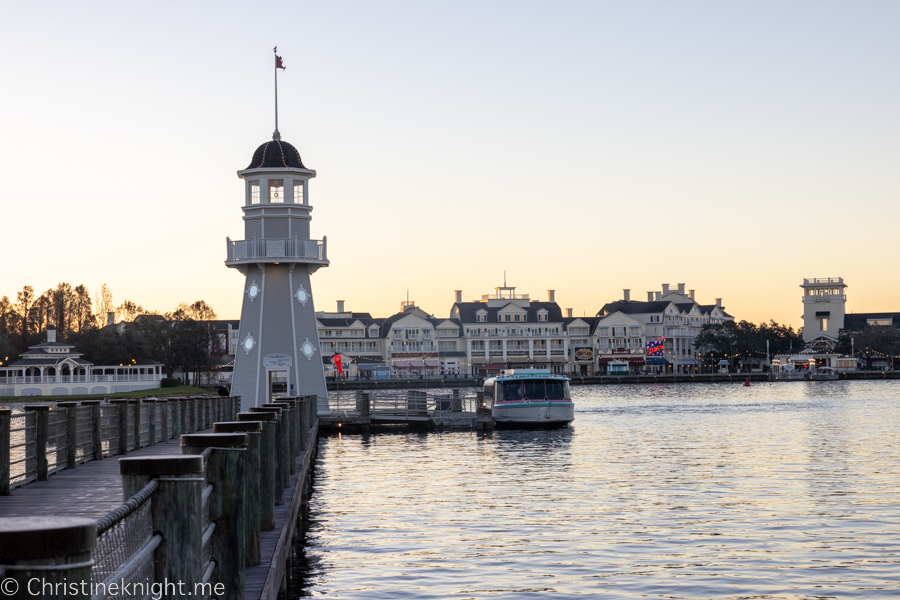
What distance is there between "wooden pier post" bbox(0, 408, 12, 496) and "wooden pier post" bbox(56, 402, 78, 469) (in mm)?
4114

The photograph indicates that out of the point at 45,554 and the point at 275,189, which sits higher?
the point at 275,189

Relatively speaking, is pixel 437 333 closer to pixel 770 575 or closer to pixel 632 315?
pixel 632 315

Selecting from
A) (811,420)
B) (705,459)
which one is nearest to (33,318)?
(811,420)

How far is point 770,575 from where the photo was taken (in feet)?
57.1

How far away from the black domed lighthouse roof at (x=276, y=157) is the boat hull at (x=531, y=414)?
16336 mm

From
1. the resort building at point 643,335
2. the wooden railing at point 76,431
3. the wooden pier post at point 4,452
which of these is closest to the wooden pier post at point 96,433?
the wooden railing at point 76,431

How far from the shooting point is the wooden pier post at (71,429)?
752 inches

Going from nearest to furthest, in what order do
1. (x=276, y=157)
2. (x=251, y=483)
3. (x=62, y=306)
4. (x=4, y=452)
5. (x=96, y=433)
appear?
(x=251, y=483)
(x=4, y=452)
(x=96, y=433)
(x=276, y=157)
(x=62, y=306)

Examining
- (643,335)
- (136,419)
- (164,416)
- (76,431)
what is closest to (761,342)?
(643,335)

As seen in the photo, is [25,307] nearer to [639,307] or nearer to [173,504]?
[639,307]

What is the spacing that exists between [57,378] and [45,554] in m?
93.6

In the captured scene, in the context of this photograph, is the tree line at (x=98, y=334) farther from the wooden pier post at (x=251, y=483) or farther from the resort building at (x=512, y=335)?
the wooden pier post at (x=251, y=483)

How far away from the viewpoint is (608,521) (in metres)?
23.3

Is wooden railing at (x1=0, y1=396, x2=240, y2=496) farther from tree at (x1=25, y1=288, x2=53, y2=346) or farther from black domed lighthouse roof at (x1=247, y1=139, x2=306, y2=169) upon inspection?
tree at (x1=25, y1=288, x2=53, y2=346)
